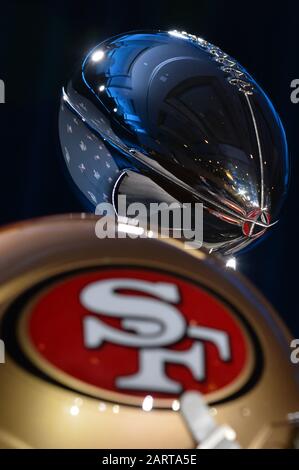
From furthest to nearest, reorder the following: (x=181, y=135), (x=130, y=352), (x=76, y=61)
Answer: (x=76, y=61)
(x=181, y=135)
(x=130, y=352)

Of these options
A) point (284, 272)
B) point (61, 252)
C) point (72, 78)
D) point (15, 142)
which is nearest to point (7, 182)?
point (15, 142)

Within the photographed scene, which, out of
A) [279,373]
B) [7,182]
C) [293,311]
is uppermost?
[279,373]

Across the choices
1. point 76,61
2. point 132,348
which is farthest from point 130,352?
point 76,61

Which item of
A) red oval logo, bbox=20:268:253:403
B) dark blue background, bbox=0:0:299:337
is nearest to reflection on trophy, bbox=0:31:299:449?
red oval logo, bbox=20:268:253:403

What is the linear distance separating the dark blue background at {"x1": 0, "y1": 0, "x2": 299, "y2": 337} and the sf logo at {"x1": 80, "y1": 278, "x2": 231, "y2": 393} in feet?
2.81

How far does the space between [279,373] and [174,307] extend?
6 cm

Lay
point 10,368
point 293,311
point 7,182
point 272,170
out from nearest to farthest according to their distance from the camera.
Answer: point 10,368 < point 272,170 < point 7,182 < point 293,311

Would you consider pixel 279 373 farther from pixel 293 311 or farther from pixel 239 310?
pixel 293 311

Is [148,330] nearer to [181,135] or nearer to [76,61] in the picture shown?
[181,135]

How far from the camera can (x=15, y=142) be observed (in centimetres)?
123

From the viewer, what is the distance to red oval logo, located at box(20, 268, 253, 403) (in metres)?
0.34

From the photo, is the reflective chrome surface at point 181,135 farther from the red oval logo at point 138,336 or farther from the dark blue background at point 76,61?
the dark blue background at point 76,61

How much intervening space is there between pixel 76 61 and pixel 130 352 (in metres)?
0.86

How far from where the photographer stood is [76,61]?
3.75 ft
